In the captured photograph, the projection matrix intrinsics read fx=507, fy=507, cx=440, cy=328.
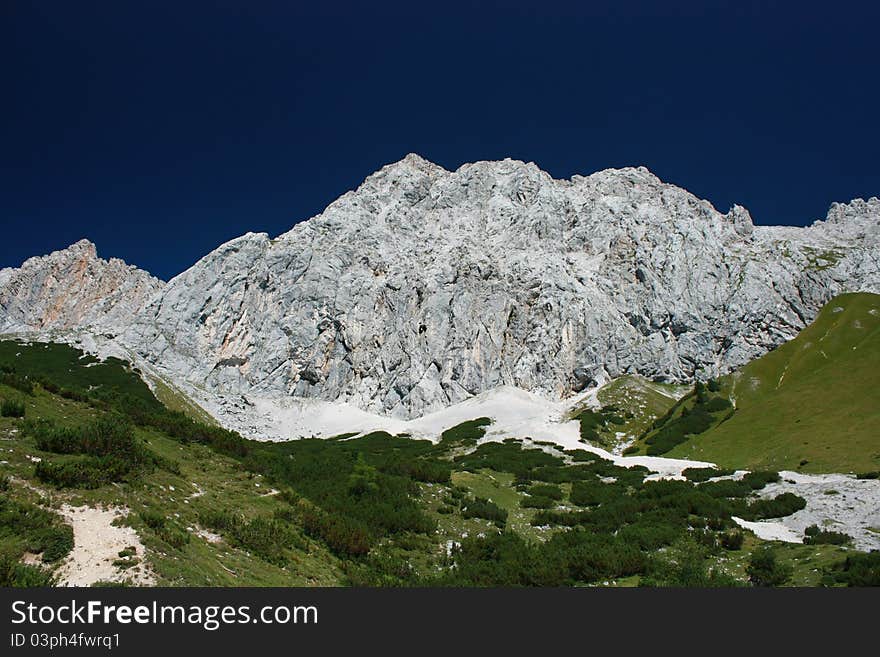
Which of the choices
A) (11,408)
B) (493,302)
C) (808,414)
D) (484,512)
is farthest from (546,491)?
(493,302)

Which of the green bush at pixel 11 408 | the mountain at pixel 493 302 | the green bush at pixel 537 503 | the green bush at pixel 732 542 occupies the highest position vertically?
the mountain at pixel 493 302

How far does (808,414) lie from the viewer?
204 ft

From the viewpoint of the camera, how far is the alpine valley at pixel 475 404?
16.0 m

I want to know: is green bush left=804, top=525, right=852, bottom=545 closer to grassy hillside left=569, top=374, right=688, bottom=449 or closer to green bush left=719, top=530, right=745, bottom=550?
green bush left=719, top=530, right=745, bottom=550

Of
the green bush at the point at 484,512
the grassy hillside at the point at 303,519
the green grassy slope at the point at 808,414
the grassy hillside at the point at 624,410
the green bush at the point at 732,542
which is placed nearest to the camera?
the grassy hillside at the point at 303,519

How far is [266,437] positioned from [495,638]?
113m

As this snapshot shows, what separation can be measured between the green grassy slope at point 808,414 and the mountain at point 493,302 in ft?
57.5

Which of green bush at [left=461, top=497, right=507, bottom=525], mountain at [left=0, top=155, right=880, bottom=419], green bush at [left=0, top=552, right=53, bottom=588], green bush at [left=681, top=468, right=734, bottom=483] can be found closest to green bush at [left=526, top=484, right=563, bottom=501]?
green bush at [left=461, top=497, right=507, bottom=525]

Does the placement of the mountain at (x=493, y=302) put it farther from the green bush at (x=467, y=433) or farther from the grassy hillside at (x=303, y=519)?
the grassy hillside at (x=303, y=519)

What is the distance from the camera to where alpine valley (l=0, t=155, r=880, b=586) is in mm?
15977

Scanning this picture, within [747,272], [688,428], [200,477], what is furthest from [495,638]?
[747,272]

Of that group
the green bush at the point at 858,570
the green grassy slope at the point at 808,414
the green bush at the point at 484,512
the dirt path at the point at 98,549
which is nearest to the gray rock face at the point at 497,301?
the green grassy slope at the point at 808,414

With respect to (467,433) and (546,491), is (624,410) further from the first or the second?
(546,491)

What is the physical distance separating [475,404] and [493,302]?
109 feet
